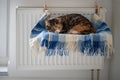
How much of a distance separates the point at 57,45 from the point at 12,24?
469mm

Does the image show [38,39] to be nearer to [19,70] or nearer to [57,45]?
[57,45]

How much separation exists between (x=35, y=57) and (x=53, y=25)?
272 mm

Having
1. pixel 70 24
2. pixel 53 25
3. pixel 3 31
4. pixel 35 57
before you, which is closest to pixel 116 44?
pixel 70 24

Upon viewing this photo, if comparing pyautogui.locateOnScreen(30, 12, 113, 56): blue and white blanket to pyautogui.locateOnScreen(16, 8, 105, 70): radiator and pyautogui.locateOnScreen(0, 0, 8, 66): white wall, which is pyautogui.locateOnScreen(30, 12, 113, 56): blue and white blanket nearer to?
pyautogui.locateOnScreen(16, 8, 105, 70): radiator

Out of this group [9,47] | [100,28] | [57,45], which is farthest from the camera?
[9,47]

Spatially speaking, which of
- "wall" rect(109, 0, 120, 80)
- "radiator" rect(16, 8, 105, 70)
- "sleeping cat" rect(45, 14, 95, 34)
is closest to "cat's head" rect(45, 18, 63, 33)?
"sleeping cat" rect(45, 14, 95, 34)

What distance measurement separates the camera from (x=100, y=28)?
1.50 meters

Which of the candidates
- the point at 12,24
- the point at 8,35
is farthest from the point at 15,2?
the point at 8,35

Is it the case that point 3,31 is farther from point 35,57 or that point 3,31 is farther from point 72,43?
point 72,43

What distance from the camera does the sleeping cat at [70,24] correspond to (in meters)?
1.48

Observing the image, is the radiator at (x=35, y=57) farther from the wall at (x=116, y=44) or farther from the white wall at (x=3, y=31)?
the white wall at (x=3, y=31)

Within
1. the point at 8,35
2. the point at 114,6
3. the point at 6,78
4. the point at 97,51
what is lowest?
the point at 6,78

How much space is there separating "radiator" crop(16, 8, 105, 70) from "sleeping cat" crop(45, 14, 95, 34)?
93mm

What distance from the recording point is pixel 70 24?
1.51 metres
